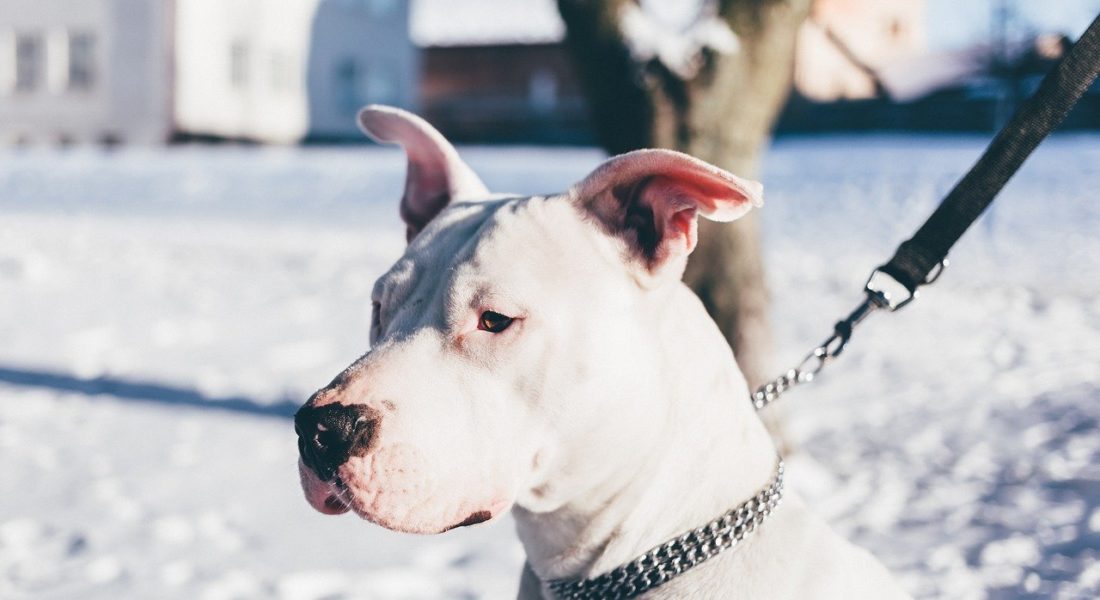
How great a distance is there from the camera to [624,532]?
1.93 m

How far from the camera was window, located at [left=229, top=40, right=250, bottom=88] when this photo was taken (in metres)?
27.0

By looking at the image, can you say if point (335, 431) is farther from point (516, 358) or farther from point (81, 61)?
point (81, 61)

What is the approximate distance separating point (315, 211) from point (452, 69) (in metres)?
21.5

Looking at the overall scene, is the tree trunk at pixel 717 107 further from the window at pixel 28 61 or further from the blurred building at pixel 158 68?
the window at pixel 28 61

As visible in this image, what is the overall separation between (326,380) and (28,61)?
24734 mm

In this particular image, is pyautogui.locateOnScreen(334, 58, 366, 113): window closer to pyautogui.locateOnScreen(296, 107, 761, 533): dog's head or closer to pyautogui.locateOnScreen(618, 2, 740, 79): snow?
pyautogui.locateOnScreen(618, 2, 740, 79): snow

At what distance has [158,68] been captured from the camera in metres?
25.3

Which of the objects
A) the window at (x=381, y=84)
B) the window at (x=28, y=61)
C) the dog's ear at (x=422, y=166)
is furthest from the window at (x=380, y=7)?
the dog's ear at (x=422, y=166)

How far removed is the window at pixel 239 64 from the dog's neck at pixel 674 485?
88.9 feet

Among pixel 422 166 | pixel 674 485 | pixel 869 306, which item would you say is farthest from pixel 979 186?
pixel 422 166

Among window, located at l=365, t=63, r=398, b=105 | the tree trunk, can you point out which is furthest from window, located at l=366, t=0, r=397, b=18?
the tree trunk

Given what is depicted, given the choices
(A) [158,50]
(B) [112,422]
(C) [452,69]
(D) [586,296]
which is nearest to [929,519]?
(D) [586,296]

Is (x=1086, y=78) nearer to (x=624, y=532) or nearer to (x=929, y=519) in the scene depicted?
(x=624, y=532)

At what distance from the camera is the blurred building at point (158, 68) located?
995 inches
